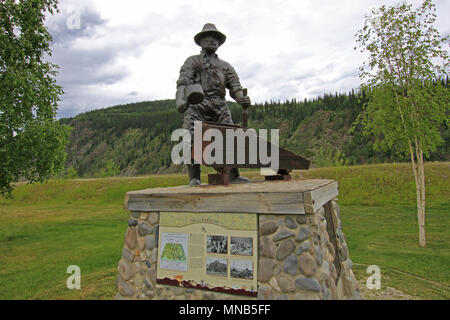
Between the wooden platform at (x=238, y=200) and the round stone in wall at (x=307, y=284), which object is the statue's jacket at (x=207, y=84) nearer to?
the wooden platform at (x=238, y=200)

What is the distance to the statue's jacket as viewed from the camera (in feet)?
16.5

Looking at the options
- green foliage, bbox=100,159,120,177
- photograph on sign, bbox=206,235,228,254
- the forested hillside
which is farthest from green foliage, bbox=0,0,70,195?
green foliage, bbox=100,159,120,177

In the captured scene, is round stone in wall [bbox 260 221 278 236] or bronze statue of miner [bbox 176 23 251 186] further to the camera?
bronze statue of miner [bbox 176 23 251 186]

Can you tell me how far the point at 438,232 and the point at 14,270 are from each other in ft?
40.0

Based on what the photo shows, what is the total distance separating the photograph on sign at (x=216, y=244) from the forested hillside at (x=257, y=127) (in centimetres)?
3247

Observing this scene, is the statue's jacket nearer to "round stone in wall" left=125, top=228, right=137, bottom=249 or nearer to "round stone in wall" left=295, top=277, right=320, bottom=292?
"round stone in wall" left=125, top=228, right=137, bottom=249

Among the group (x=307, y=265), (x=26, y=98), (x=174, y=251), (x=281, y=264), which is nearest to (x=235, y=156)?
(x=174, y=251)

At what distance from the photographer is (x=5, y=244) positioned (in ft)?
34.7

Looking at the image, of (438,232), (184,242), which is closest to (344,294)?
(184,242)

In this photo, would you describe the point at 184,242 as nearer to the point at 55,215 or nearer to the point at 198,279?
the point at 198,279

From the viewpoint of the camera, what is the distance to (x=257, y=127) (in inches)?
2793

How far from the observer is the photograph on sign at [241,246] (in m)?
3.45

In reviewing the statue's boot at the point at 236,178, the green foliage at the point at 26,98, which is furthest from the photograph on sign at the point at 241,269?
the green foliage at the point at 26,98

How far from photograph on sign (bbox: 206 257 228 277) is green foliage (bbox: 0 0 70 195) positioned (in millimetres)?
6923
